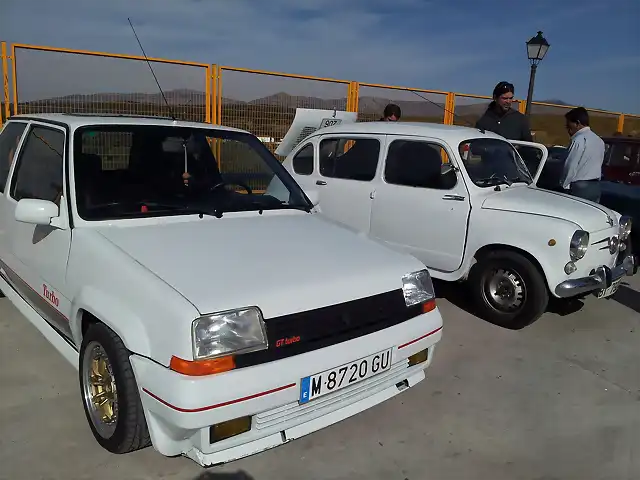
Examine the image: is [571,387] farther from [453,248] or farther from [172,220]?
[172,220]

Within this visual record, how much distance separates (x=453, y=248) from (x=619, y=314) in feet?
6.61

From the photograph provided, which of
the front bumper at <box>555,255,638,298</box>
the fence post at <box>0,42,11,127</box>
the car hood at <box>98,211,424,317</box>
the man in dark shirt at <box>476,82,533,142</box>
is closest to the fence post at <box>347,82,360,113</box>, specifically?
the man in dark shirt at <box>476,82,533,142</box>

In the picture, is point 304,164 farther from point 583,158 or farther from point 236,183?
point 583,158

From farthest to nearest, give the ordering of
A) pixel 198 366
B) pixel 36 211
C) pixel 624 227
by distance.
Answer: pixel 624 227, pixel 36 211, pixel 198 366

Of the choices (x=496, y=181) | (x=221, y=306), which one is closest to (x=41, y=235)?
(x=221, y=306)

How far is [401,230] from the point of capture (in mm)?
5586

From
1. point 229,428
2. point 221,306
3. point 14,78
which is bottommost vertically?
point 229,428

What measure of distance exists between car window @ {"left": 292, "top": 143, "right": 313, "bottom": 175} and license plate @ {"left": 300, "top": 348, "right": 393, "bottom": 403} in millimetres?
4003

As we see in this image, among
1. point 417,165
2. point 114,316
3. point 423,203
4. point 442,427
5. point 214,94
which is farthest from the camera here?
point 214,94

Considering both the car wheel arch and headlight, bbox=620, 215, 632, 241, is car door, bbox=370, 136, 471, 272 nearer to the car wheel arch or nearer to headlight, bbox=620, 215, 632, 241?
the car wheel arch

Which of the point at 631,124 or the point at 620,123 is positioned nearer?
the point at 620,123

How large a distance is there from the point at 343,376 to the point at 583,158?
17.0 feet

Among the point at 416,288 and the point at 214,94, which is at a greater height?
the point at 214,94

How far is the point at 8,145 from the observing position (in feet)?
14.0
